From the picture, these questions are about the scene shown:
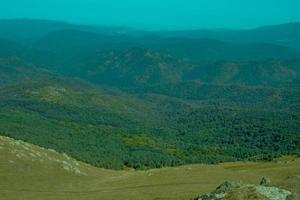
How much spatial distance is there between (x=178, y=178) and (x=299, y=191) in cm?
8846

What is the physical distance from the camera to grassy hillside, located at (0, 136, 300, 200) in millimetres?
123850

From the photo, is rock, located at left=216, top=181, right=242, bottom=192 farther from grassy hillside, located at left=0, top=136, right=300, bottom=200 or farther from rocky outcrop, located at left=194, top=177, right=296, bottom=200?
grassy hillside, located at left=0, top=136, right=300, bottom=200

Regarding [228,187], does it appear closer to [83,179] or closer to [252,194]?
[252,194]

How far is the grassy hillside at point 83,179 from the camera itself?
12385cm

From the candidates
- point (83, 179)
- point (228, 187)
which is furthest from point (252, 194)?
point (83, 179)

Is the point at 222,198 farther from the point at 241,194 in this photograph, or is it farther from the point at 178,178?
the point at 178,178

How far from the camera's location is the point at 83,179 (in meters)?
161

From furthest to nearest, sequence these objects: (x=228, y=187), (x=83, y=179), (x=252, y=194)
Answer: (x=83, y=179)
(x=228, y=187)
(x=252, y=194)

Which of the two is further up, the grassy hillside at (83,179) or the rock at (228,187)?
the rock at (228,187)

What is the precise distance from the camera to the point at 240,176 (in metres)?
151

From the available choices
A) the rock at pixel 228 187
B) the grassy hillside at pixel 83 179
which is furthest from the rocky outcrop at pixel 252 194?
the grassy hillside at pixel 83 179

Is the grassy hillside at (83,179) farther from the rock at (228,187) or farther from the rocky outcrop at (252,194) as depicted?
the rocky outcrop at (252,194)

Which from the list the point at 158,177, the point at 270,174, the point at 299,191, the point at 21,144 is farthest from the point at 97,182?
the point at 299,191

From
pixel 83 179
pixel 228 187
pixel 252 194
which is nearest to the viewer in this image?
pixel 252 194
